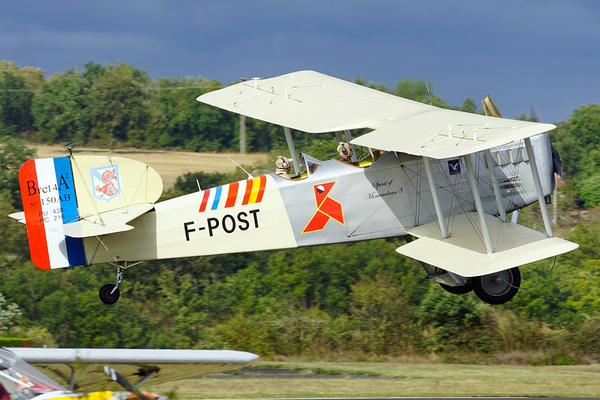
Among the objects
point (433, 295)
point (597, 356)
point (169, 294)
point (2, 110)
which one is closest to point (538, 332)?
point (597, 356)

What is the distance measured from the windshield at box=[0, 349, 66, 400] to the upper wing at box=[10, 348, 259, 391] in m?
0.28

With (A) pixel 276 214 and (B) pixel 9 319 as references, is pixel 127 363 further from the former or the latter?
(B) pixel 9 319

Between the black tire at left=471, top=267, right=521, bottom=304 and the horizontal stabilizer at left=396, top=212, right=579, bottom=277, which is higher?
the horizontal stabilizer at left=396, top=212, right=579, bottom=277

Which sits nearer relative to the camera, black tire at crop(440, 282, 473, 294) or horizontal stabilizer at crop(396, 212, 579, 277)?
horizontal stabilizer at crop(396, 212, 579, 277)

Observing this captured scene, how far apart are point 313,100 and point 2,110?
48.0 meters

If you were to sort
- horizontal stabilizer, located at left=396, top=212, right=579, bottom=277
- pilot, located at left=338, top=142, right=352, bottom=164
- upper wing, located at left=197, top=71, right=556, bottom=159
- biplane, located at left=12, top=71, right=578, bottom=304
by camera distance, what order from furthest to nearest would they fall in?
pilot, located at left=338, top=142, right=352, bottom=164
biplane, located at left=12, top=71, right=578, bottom=304
horizontal stabilizer, located at left=396, top=212, right=579, bottom=277
upper wing, located at left=197, top=71, right=556, bottom=159

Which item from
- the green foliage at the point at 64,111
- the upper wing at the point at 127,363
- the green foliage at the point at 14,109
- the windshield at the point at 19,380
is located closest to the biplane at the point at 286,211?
the upper wing at the point at 127,363

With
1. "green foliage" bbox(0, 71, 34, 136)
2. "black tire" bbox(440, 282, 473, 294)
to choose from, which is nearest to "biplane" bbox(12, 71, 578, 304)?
"black tire" bbox(440, 282, 473, 294)

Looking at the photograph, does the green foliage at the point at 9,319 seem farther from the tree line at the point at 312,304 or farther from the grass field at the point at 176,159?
the grass field at the point at 176,159

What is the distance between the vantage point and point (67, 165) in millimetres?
10844

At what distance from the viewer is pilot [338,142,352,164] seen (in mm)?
11062

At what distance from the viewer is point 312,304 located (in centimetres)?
2877

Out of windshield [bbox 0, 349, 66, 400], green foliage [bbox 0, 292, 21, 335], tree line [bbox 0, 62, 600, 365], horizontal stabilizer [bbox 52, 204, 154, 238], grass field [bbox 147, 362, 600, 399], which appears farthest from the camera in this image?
green foliage [bbox 0, 292, 21, 335]

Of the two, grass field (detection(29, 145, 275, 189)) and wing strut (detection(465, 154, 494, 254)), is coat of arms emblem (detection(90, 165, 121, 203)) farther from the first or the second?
grass field (detection(29, 145, 275, 189))
